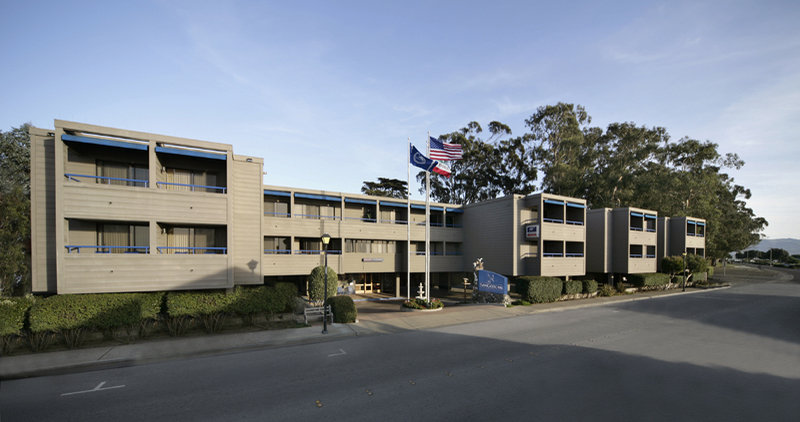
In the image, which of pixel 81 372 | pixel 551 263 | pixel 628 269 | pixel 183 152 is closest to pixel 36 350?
pixel 81 372

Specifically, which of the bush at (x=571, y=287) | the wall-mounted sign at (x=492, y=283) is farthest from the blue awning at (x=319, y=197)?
the bush at (x=571, y=287)

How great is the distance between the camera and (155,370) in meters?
10.3

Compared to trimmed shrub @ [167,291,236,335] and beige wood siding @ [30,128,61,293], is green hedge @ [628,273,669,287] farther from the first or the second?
beige wood siding @ [30,128,61,293]

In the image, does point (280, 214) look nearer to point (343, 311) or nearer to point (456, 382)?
point (343, 311)

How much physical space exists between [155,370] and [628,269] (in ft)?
119

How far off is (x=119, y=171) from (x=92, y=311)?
695 cm

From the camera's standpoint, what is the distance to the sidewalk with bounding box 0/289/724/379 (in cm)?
1082

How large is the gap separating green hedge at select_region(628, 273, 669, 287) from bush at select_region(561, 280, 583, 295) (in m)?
9.59

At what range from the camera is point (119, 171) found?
1622 cm

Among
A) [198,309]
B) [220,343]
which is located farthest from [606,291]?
[198,309]

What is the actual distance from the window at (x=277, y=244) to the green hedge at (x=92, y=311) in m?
10.8

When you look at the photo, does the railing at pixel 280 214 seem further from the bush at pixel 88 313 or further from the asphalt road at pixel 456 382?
the asphalt road at pixel 456 382

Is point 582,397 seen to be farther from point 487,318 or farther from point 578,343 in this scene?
point 487,318

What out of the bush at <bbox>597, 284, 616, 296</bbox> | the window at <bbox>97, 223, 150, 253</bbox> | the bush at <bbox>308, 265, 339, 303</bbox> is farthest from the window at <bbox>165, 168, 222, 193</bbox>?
the bush at <bbox>597, 284, 616, 296</bbox>
